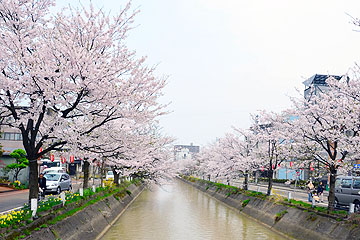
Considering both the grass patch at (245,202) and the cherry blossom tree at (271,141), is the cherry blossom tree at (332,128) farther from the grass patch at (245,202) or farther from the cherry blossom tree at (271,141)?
the grass patch at (245,202)

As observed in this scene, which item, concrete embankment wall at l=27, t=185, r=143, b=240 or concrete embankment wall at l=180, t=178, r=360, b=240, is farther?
concrete embankment wall at l=180, t=178, r=360, b=240

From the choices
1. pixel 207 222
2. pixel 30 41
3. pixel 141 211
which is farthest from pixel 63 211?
pixel 141 211

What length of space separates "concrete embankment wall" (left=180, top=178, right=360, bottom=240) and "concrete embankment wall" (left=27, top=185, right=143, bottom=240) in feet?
35.1

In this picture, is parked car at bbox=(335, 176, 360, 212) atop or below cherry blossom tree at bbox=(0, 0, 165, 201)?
below

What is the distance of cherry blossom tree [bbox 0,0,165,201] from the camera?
1253cm

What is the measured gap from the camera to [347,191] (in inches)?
836

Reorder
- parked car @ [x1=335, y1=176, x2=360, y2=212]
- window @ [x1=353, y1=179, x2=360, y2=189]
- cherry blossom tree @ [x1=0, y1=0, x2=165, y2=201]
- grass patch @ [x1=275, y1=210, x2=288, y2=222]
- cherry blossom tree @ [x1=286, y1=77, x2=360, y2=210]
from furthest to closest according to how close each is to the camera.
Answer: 1. grass patch @ [x1=275, y1=210, x2=288, y2=222]
2. window @ [x1=353, y1=179, x2=360, y2=189]
3. parked car @ [x1=335, y1=176, x2=360, y2=212]
4. cherry blossom tree @ [x1=286, y1=77, x2=360, y2=210]
5. cherry blossom tree @ [x1=0, y1=0, x2=165, y2=201]

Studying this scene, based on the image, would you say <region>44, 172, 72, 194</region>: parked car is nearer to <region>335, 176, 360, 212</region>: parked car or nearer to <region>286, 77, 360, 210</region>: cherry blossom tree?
<region>286, 77, 360, 210</region>: cherry blossom tree

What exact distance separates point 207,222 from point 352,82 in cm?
1508

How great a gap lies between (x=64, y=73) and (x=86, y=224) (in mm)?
8664

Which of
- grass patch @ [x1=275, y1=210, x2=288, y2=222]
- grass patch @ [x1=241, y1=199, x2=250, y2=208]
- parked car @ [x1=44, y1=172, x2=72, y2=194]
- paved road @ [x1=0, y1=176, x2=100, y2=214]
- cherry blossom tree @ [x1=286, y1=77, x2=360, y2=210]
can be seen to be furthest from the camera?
grass patch @ [x1=241, y1=199, x2=250, y2=208]

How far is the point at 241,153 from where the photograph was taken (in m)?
37.4

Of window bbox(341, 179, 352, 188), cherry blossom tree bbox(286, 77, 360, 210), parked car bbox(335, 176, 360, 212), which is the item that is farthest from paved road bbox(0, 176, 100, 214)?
window bbox(341, 179, 352, 188)

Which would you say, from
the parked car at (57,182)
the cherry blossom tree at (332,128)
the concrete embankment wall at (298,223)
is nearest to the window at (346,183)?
the concrete embankment wall at (298,223)
